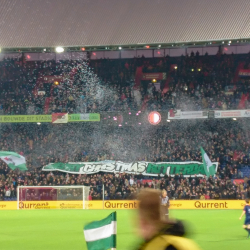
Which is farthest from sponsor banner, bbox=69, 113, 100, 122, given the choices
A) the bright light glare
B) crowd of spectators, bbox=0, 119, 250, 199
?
the bright light glare

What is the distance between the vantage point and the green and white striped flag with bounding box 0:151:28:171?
3797 centimetres

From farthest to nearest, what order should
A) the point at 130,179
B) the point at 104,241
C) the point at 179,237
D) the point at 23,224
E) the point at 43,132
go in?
1. the point at 43,132
2. the point at 130,179
3. the point at 23,224
4. the point at 104,241
5. the point at 179,237

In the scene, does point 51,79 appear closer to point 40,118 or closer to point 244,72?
point 40,118

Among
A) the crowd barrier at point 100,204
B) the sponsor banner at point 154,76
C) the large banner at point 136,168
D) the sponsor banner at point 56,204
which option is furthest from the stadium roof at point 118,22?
the sponsor banner at point 154,76

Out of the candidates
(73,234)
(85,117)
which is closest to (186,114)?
(85,117)

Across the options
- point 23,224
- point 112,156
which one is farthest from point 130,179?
point 23,224

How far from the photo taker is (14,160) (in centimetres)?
3816

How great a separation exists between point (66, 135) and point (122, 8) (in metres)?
17.0

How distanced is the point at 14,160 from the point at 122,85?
11.7 metres

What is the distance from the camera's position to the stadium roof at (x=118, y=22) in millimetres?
26156

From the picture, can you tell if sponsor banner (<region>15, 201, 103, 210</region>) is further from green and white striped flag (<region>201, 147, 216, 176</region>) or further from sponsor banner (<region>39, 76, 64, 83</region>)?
sponsor banner (<region>39, 76, 64, 83</region>)

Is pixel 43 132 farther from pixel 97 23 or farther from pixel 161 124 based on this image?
pixel 97 23

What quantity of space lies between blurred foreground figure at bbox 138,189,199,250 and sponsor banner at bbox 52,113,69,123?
36651 millimetres

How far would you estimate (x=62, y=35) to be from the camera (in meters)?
27.3
